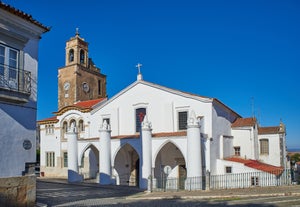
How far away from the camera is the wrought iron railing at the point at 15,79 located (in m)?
11.3

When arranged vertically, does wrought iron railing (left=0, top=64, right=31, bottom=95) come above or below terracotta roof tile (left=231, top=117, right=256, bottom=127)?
above

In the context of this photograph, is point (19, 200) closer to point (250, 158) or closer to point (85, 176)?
point (85, 176)

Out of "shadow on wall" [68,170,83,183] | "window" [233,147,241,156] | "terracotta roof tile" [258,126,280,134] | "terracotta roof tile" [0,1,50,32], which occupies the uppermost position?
"terracotta roof tile" [0,1,50,32]

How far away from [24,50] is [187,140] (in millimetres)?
12236

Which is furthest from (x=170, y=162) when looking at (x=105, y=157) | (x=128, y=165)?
(x=105, y=157)

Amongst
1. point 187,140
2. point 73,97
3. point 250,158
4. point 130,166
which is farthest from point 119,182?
point 73,97

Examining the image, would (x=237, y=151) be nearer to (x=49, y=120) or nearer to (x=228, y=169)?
(x=228, y=169)

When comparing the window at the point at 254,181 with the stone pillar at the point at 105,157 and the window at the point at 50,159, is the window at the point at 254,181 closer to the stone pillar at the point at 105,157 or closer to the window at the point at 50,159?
the stone pillar at the point at 105,157

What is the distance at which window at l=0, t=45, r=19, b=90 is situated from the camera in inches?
446

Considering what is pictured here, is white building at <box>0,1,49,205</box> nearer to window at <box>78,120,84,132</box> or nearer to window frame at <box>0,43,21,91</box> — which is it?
window frame at <box>0,43,21,91</box>

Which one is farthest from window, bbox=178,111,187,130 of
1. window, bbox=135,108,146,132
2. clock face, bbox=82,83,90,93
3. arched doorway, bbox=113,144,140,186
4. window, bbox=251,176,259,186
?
clock face, bbox=82,83,90,93

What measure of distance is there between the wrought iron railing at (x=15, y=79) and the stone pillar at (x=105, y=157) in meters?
12.0

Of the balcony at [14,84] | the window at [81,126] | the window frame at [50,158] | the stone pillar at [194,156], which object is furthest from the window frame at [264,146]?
the balcony at [14,84]

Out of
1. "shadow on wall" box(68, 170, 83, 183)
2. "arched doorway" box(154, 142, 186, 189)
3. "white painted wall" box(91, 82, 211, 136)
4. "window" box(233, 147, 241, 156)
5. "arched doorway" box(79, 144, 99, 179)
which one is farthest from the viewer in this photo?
"arched doorway" box(79, 144, 99, 179)
